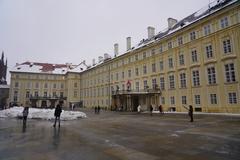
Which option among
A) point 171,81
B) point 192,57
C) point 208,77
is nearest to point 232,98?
point 208,77

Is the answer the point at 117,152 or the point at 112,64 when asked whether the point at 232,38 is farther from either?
the point at 112,64

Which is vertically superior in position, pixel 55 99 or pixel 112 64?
pixel 112 64

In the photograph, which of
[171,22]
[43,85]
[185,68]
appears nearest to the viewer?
[185,68]

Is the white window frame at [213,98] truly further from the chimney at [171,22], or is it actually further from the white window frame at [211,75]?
the chimney at [171,22]

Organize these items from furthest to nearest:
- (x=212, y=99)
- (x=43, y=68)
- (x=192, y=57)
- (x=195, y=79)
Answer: (x=43, y=68) < (x=192, y=57) < (x=195, y=79) < (x=212, y=99)

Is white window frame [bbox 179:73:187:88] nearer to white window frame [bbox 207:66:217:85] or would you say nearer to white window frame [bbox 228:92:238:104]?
white window frame [bbox 207:66:217:85]

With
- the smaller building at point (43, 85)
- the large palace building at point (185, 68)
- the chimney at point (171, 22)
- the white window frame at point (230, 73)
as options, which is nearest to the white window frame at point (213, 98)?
the large palace building at point (185, 68)

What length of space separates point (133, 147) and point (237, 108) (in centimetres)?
2348

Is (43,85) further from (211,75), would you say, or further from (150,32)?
(211,75)

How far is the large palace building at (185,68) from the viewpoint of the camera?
26219mm

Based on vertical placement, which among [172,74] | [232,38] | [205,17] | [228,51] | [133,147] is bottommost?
[133,147]

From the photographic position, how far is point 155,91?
37.8 metres

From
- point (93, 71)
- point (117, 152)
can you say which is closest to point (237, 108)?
point (117, 152)

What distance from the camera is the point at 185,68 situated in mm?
32719
